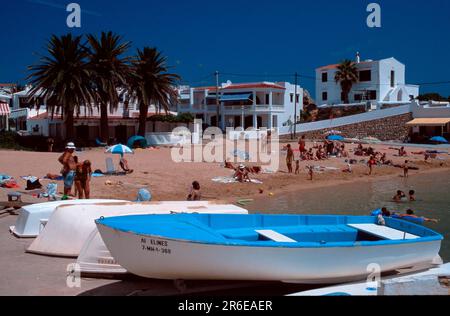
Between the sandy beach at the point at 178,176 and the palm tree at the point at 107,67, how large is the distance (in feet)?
14.0

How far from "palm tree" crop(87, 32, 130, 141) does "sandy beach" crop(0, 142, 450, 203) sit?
14.0 ft

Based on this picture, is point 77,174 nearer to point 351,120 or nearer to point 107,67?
point 107,67

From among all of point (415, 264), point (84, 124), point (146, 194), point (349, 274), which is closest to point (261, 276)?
point (349, 274)

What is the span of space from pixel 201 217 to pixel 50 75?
27.4 m

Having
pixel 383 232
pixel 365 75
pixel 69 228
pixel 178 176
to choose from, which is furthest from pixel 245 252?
pixel 365 75

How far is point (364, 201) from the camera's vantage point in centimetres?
2066

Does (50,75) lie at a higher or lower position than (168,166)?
→ higher

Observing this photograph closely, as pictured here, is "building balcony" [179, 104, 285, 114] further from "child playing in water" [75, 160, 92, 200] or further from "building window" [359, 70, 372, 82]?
"child playing in water" [75, 160, 92, 200]

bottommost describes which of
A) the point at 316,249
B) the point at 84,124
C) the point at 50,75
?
the point at 316,249

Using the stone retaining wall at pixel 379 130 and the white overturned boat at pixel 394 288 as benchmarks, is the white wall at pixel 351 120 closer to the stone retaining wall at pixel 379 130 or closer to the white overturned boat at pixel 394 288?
the stone retaining wall at pixel 379 130

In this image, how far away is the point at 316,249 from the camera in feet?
27.7

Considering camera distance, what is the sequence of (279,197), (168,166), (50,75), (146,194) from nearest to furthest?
(146,194) → (279,197) → (168,166) → (50,75)
